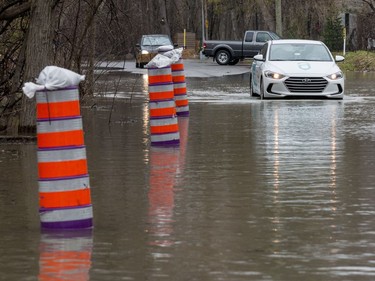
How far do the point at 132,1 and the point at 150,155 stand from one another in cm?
1289

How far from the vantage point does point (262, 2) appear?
244ft

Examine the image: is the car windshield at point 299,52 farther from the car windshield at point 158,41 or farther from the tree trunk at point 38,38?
the car windshield at point 158,41

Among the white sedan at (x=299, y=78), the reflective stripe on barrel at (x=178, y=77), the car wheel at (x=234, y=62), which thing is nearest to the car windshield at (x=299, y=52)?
the white sedan at (x=299, y=78)

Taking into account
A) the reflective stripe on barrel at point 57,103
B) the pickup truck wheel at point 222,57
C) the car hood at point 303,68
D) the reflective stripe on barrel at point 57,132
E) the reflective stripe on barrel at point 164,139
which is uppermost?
the reflective stripe on barrel at point 57,103

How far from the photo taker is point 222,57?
61094 millimetres

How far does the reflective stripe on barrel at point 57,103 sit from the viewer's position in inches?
360

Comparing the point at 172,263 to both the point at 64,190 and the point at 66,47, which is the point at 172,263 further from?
the point at 66,47

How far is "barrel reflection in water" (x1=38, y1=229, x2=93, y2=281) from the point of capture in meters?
7.61

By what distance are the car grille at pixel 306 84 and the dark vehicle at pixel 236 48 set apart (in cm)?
3388

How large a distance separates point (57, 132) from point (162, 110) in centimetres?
734

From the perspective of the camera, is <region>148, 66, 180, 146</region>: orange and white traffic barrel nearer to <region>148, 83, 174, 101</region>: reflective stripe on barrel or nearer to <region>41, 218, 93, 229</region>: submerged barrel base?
<region>148, 83, 174, 101</region>: reflective stripe on barrel

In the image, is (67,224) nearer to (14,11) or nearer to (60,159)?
(60,159)

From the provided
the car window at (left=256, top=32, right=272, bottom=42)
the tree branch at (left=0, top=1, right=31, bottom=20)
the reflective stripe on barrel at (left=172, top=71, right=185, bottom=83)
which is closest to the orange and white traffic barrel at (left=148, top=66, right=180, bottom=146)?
the tree branch at (left=0, top=1, right=31, bottom=20)

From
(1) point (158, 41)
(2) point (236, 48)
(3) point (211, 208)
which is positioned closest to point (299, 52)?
(3) point (211, 208)
